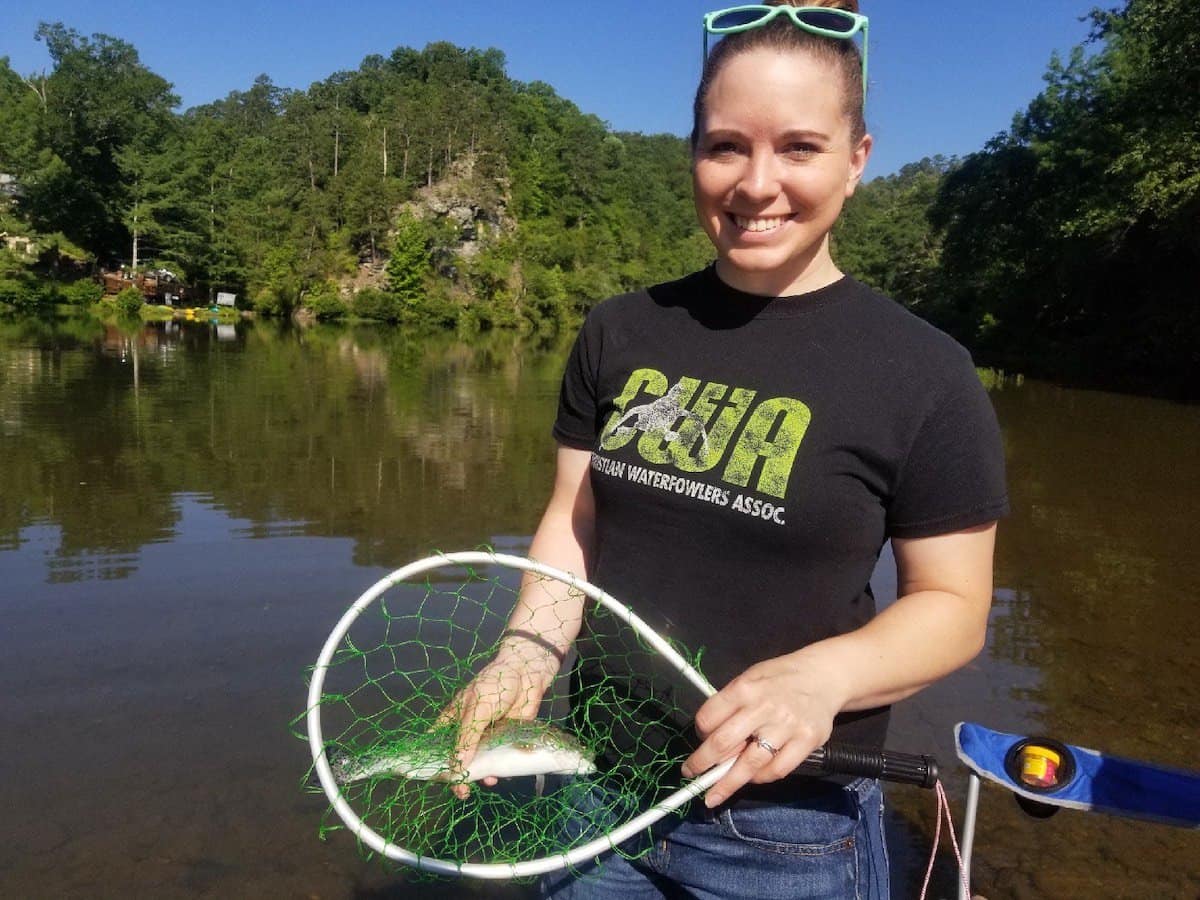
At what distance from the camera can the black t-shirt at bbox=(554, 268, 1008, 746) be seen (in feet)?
5.23

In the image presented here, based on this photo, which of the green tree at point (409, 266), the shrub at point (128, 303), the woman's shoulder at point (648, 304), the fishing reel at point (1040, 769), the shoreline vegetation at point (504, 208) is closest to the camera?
the woman's shoulder at point (648, 304)

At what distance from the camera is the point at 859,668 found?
1521mm

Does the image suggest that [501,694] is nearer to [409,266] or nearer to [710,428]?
[710,428]

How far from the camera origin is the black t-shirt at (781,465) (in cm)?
159

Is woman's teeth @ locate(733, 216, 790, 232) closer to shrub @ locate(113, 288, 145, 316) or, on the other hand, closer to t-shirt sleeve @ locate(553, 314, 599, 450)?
t-shirt sleeve @ locate(553, 314, 599, 450)

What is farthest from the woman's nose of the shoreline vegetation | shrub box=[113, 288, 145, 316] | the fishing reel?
shrub box=[113, 288, 145, 316]

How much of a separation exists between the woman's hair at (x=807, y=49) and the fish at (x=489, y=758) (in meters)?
1.24

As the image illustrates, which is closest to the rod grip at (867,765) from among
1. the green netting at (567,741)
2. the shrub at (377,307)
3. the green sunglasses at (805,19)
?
the green netting at (567,741)

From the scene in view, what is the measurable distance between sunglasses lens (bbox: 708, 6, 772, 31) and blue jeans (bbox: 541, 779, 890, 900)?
1.39m

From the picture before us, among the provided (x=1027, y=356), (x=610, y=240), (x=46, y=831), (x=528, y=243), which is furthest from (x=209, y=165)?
(x=46, y=831)

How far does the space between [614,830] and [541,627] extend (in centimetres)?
48

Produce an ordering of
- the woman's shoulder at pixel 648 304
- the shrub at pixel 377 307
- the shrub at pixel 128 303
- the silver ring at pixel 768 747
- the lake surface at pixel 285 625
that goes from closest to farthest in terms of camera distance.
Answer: the silver ring at pixel 768 747 → the woman's shoulder at pixel 648 304 → the lake surface at pixel 285 625 → the shrub at pixel 128 303 → the shrub at pixel 377 307

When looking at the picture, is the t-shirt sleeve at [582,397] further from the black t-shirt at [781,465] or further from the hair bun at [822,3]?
the hair bun at [822,3]

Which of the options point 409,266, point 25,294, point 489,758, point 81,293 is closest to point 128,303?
point 81,293
